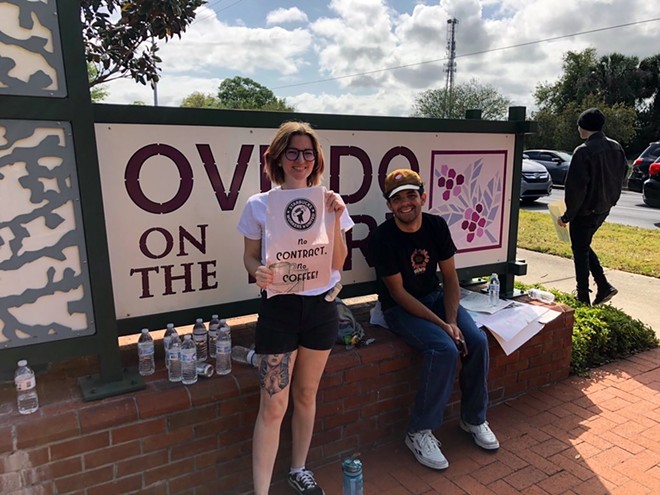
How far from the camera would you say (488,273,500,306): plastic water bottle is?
3717mm

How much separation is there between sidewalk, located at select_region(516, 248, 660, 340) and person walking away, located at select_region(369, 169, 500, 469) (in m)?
2.60

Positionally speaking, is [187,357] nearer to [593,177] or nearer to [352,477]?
[352,477]

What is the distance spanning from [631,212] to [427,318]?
479 inches

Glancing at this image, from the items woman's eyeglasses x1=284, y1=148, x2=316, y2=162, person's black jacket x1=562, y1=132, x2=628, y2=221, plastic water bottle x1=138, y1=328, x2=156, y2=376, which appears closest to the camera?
woman's eyeglasses x1=284, y1=148, x2=316, y2=162

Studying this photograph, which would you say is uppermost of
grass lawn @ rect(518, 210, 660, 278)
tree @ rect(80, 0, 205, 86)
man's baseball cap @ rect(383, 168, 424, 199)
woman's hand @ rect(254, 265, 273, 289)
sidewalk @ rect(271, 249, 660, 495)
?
tree @ rect(80, 0, 205, 86)

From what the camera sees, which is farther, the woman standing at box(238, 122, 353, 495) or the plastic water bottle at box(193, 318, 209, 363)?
the plastic water bottle at box(193, 318, 209, 363)

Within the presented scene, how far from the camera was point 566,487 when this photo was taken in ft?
8.76

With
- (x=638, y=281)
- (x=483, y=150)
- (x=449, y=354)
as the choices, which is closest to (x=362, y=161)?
(x=483, y=150)

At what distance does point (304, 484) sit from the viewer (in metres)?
2.46

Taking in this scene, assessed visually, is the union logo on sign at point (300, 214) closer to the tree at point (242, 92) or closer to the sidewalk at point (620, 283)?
the sidewalk at point (620, 283)

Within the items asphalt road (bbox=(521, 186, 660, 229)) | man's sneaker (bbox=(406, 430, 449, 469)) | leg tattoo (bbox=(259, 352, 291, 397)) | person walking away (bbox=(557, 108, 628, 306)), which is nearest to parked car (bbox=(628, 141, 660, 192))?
asphalt road (bbox=(521, 186, 660, 229))

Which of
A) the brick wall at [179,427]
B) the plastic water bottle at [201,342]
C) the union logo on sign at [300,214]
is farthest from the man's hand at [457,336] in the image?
the plastic water bottle at [201,342]

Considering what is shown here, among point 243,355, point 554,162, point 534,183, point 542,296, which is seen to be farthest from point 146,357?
point 554,162

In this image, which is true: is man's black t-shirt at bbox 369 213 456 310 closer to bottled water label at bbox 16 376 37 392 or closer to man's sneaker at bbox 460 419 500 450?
man's sneaker at bbox 460 419 500 450
